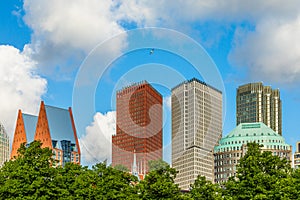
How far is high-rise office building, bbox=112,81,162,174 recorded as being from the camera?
182ft

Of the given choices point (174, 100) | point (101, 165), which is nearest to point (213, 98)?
point (174, 100)

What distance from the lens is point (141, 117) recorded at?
179 feet

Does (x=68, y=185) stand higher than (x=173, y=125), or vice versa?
(x=173, y=125)

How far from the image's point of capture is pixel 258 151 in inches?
2623

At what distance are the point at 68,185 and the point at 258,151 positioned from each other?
20545mm

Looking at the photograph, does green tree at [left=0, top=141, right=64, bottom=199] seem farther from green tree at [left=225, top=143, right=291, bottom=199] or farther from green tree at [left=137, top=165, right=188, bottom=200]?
green tree at [left=225, top=143, right=291, bottom=199]

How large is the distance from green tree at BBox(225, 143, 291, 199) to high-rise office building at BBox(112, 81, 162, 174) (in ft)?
29.0

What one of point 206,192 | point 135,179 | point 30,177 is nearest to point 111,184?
point 135,179

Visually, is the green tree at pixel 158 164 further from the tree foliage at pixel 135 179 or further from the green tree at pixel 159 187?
the green tree at pixel 159 187

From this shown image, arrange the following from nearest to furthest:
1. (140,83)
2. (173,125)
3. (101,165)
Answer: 1. (140,83)
2. (173,125)
3. (101,165)

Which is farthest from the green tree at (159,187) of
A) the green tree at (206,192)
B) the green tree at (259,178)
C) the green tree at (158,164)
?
the green tree at (259,178)

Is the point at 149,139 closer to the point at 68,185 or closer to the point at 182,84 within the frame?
the point at 182,84

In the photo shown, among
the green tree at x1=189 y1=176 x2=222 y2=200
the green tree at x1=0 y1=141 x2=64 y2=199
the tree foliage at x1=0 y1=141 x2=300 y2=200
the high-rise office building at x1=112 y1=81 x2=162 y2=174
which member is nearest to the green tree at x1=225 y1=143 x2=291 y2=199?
the tree foliage at x1=0 y1=141 x2=300 y2=200

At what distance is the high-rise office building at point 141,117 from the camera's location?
55419 mm
